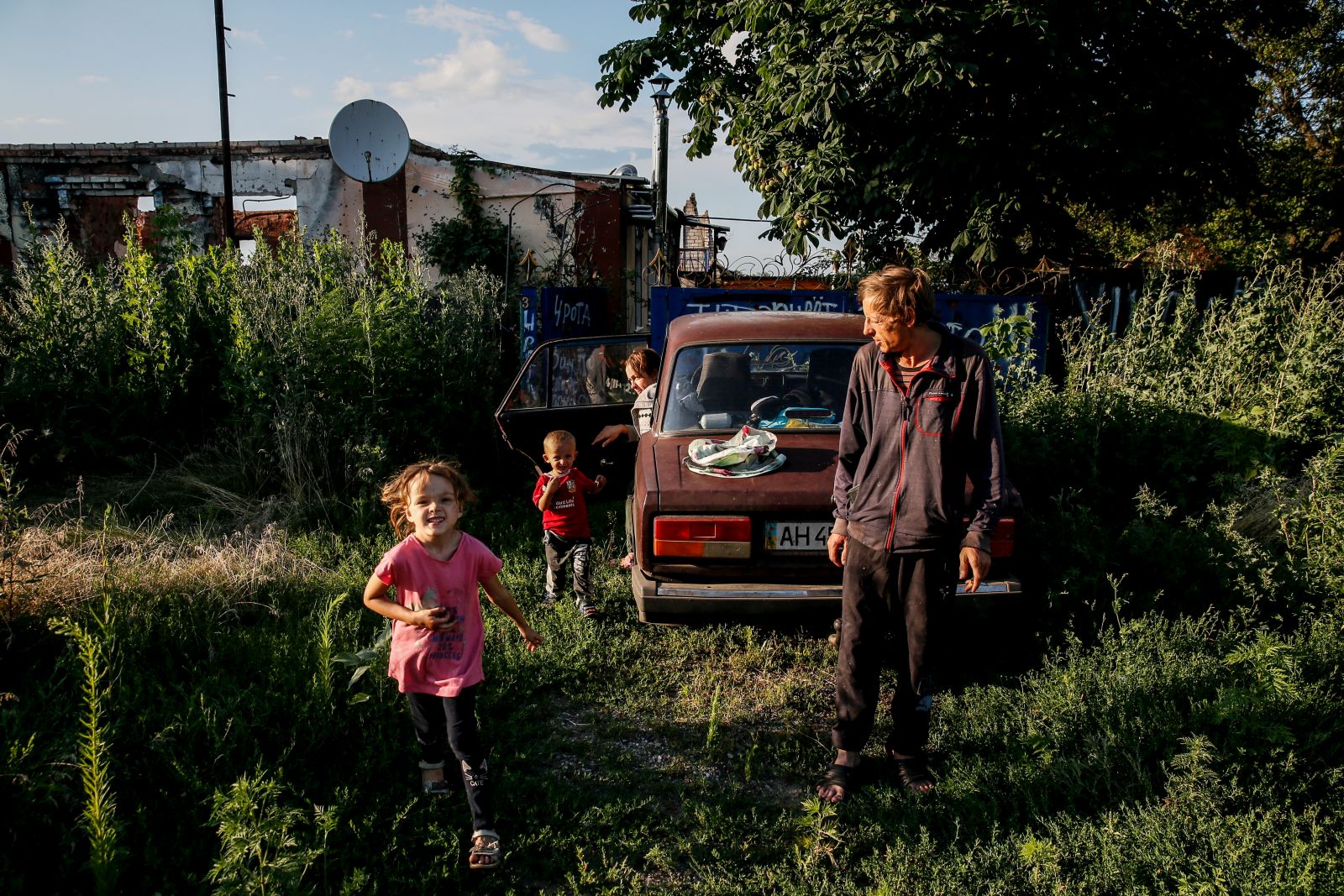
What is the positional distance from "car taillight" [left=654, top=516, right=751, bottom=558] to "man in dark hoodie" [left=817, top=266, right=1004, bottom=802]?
649 millimetres

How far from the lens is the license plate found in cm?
387

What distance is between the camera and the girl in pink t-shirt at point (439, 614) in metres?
2.89

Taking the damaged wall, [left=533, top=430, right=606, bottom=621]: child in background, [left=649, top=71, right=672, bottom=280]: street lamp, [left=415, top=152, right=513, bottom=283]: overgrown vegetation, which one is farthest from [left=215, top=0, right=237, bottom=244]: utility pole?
[left=533, top=430, right=606, bottom=621]: child in background

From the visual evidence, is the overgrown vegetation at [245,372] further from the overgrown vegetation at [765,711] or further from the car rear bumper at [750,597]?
the car rear bumper at [750,597]

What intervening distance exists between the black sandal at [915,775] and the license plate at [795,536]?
101cm

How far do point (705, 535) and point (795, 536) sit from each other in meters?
0.43


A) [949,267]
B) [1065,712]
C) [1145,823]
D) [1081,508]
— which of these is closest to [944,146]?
[949,267]

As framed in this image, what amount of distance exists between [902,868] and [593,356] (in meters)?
4.95

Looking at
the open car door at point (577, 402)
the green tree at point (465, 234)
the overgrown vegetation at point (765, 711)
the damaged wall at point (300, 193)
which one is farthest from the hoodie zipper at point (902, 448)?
the green tree at point (465, 234)

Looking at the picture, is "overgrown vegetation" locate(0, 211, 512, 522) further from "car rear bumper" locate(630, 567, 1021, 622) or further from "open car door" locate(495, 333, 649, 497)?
"car rear bumper" locate(630, 567, 1021, 622)

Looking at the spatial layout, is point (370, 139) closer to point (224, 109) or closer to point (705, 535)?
point (224, 109)

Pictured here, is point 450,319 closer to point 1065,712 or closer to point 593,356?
point 593,356

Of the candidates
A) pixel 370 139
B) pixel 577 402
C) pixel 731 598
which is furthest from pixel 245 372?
pixel 370 139

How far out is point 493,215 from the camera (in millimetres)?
17281
